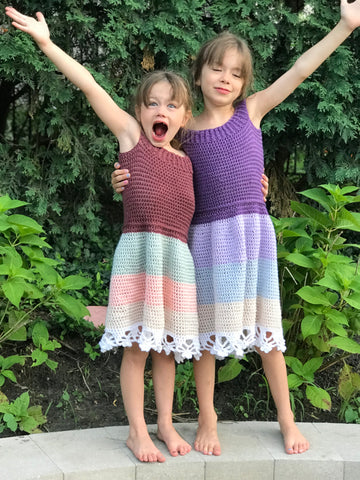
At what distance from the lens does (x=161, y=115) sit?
2408mm

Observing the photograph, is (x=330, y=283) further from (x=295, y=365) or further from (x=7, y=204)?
(x=7, y=204)

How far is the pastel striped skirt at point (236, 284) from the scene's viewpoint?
245 cm

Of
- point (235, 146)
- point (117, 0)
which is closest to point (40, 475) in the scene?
point (235, 146)

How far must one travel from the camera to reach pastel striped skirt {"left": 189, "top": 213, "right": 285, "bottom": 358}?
245 cm

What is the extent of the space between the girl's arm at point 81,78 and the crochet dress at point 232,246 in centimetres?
27

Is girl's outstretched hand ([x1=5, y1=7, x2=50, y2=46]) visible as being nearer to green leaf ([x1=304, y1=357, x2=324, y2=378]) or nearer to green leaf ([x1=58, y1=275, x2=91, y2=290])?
green leaf ([x1=58, y1=275, x2=91, y2=290])

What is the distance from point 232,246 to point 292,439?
0.86 meters

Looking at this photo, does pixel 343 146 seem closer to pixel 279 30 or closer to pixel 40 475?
pixel 279 30

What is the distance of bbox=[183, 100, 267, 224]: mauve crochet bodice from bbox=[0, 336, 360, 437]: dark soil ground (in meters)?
0.99

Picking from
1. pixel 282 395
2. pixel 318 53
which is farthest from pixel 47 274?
pixel 318 53

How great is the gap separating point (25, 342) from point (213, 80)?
166cm

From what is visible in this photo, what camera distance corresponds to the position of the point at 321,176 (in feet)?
14.5

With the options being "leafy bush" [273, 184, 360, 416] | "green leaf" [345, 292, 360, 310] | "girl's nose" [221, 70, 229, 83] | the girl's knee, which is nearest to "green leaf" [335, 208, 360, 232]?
"leafy bush" [273, 184, 360, 416]

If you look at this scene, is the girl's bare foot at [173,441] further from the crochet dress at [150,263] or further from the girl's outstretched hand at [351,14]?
the girl's outstretched hand at [351,14]
